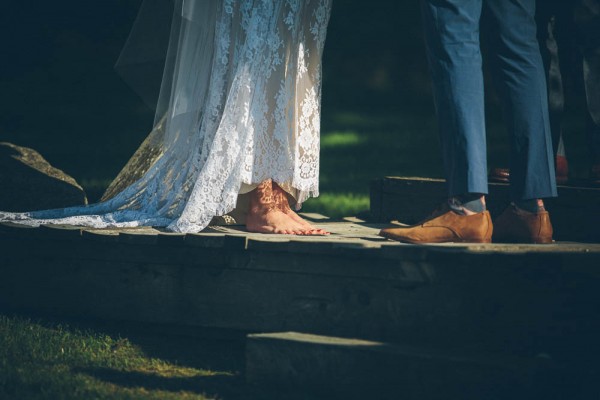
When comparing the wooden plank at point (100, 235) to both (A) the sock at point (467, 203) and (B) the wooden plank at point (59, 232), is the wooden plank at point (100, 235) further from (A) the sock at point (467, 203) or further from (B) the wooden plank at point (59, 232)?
(A) the sock at point (467, 203)

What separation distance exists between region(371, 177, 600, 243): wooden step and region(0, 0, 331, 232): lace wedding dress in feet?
2.60

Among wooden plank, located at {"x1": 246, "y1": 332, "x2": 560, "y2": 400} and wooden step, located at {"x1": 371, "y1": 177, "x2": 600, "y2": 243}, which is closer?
wooden plank, located at {"x1": 246, "y1": 332, "x2": 560, "y2": 400}

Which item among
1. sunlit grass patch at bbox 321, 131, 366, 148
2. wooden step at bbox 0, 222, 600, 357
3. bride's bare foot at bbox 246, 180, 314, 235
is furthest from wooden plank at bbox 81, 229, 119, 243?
sunlit grass patch at bbox 321, 131, 366, 148

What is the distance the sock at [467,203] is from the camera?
3578 millimetres

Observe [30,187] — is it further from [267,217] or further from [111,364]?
[111,364]

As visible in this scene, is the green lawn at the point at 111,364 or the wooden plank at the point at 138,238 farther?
the wooden plank at the point at 138,238

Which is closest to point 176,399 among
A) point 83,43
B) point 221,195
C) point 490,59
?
point 221,195

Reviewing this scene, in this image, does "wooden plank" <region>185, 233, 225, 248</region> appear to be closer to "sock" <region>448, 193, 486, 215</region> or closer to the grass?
the grass

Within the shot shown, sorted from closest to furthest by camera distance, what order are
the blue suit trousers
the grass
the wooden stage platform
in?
the wooden stage platform
the grass
the blue suit trousers

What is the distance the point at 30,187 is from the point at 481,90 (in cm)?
319

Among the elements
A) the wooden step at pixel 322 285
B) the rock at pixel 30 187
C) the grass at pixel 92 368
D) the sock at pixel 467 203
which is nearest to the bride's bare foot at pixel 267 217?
the wooden step at pixel 322 285

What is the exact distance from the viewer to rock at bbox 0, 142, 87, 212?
5688 millimetres

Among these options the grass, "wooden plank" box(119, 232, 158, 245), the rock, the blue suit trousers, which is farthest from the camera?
the rock

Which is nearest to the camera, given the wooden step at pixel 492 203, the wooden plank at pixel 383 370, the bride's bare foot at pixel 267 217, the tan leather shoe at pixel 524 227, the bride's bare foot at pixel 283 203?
the wooden plank at pixel 383 370
